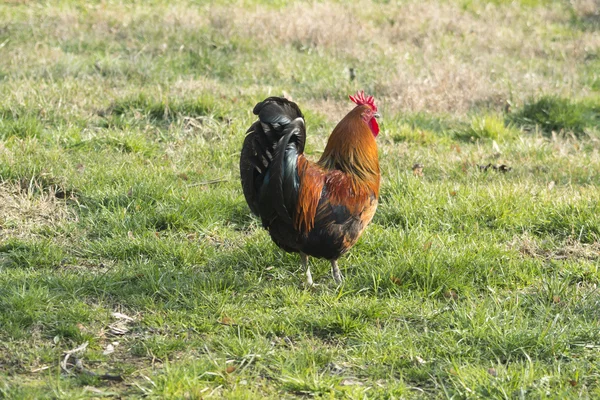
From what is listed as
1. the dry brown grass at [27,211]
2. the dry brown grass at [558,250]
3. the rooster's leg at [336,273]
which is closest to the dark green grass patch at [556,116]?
the dry brown grass at [558,250]

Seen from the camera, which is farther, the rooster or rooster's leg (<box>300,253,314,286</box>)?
rooster's leg (<box>300,253,314,286</box>)

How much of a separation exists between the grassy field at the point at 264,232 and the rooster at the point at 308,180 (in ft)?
1.24

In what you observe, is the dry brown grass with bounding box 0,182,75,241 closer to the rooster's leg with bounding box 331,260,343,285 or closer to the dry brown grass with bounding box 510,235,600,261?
the rooster's leg with bounding box 331,260,343,285

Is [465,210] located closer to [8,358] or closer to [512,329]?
[512,329]

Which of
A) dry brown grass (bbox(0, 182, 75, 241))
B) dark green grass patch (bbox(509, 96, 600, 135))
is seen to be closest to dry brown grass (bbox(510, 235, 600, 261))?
dark green grass patch (bbox(509, 96, 600, 135))

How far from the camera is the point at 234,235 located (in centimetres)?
564

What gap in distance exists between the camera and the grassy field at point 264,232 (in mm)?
3967

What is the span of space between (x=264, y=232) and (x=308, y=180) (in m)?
1.15

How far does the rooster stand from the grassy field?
1.24ft

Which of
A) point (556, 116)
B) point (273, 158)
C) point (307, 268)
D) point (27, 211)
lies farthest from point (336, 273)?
point (556, 116)

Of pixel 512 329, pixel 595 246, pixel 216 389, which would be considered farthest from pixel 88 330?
pixel 595 246

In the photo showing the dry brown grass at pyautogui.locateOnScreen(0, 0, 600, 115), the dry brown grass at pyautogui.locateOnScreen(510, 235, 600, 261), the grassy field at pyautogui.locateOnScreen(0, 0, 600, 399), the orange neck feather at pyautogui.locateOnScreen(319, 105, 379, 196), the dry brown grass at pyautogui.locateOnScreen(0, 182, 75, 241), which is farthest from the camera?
the dry brown grass at pyautogui.locateOnScreen(0, 0, 600, 115)

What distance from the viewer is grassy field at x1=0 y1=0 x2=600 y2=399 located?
397 cm

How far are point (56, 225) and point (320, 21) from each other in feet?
21.8
